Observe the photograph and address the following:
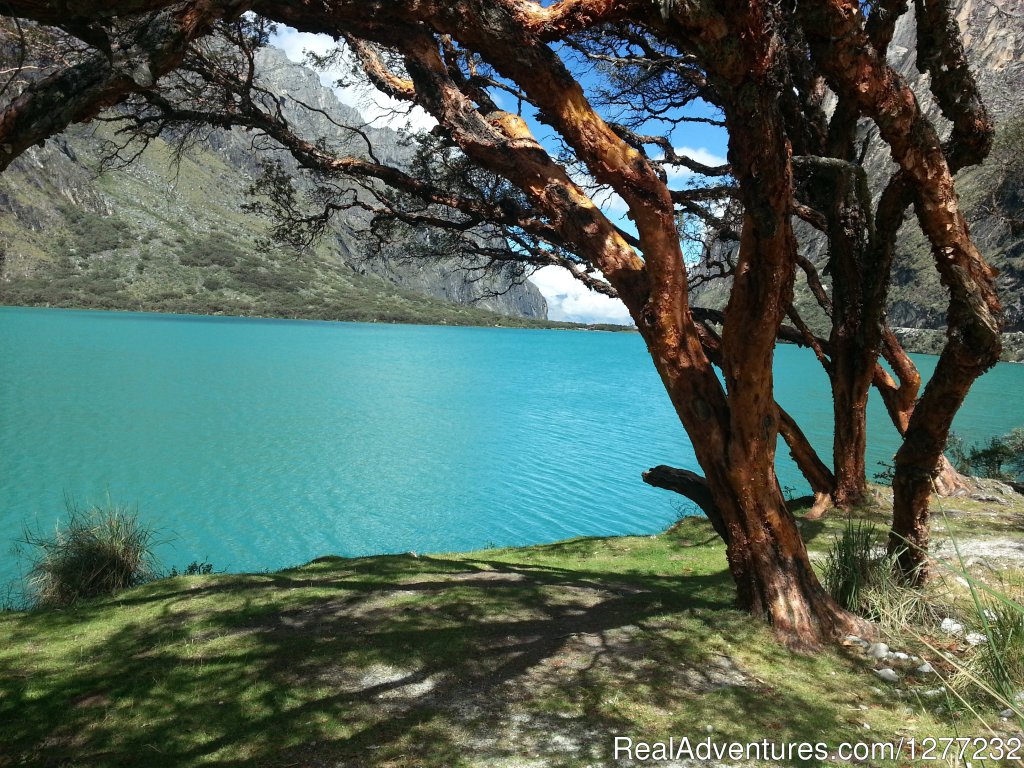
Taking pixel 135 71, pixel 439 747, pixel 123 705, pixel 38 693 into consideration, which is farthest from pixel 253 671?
pixel 135 71

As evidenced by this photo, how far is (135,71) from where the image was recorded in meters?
2.57

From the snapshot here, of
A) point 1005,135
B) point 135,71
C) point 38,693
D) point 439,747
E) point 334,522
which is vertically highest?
point 1005,135

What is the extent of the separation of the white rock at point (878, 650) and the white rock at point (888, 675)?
22 centimetres

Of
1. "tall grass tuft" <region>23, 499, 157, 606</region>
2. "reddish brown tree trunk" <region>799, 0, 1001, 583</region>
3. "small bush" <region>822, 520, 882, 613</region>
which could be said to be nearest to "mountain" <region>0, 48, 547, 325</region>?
"tall grass tuft" <region>23, 499, 157, 606</region>

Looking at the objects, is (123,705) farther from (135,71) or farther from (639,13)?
(639,13)

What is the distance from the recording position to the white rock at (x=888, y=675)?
3.87 meters

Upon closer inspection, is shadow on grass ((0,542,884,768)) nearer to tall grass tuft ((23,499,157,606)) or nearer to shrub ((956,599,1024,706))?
shrub ((956,599,1024,706))

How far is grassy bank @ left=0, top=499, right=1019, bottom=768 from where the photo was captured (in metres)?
3.13

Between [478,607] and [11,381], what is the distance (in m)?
35.0

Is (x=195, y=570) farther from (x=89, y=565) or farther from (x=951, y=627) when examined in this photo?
→ (x=951, y=627)

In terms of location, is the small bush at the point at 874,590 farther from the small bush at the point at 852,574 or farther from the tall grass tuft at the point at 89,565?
Answer: the tall grass tuft at the point at 89,565

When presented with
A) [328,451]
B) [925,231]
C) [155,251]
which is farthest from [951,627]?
[155,251]

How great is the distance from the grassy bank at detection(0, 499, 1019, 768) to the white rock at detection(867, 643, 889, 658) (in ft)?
0.42

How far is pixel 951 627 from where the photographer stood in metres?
4.52
